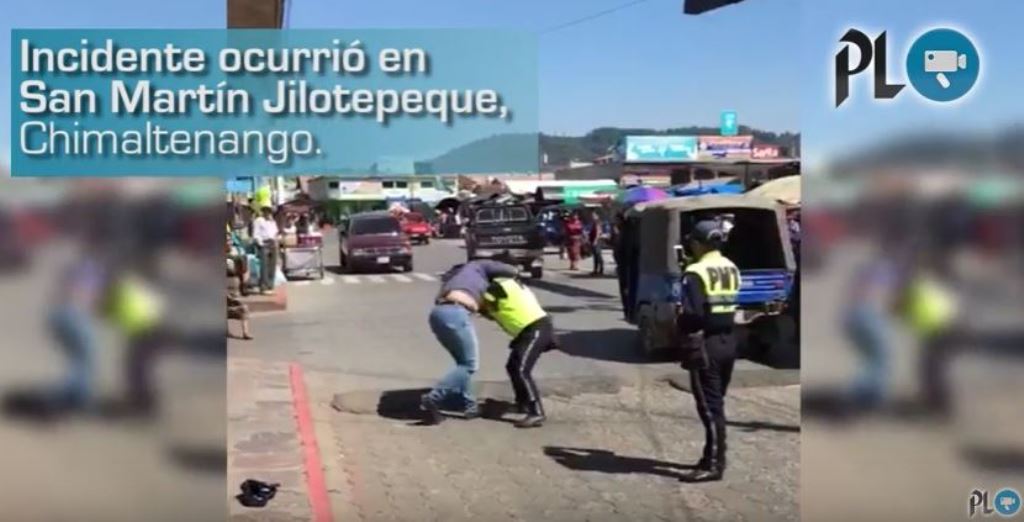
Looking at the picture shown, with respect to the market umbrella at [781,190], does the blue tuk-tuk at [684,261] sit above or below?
below

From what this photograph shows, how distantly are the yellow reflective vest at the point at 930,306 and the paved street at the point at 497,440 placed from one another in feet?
4.34

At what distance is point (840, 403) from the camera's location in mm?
4102

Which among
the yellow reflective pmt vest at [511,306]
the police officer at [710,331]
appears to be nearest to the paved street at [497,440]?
the police officer at [710,331]

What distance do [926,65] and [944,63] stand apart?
0.07 metres

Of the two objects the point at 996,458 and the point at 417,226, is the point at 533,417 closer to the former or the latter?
the point at 417,226

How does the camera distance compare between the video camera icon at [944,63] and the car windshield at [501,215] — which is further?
the car windshield at [501,215]

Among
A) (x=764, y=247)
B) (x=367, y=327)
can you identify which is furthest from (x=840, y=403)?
(x=367, y=327)

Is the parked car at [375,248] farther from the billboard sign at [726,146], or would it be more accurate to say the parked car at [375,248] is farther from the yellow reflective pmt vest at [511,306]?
the billboard sign at [726,146]

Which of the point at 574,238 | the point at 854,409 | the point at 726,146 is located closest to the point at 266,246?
the point at 574,238

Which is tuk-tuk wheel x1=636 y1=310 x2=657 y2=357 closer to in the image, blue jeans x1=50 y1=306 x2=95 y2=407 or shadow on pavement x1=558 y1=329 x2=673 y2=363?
shadow on pavement x1=558 y1=329 x2=673 y2=363

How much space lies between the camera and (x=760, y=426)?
22.3ft

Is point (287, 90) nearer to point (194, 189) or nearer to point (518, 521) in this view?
point (194, 189)

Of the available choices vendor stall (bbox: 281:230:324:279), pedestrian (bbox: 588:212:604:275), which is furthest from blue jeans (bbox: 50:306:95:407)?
pedestrian (bbox: 588:212:604:275)

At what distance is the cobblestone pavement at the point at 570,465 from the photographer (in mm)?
5195
